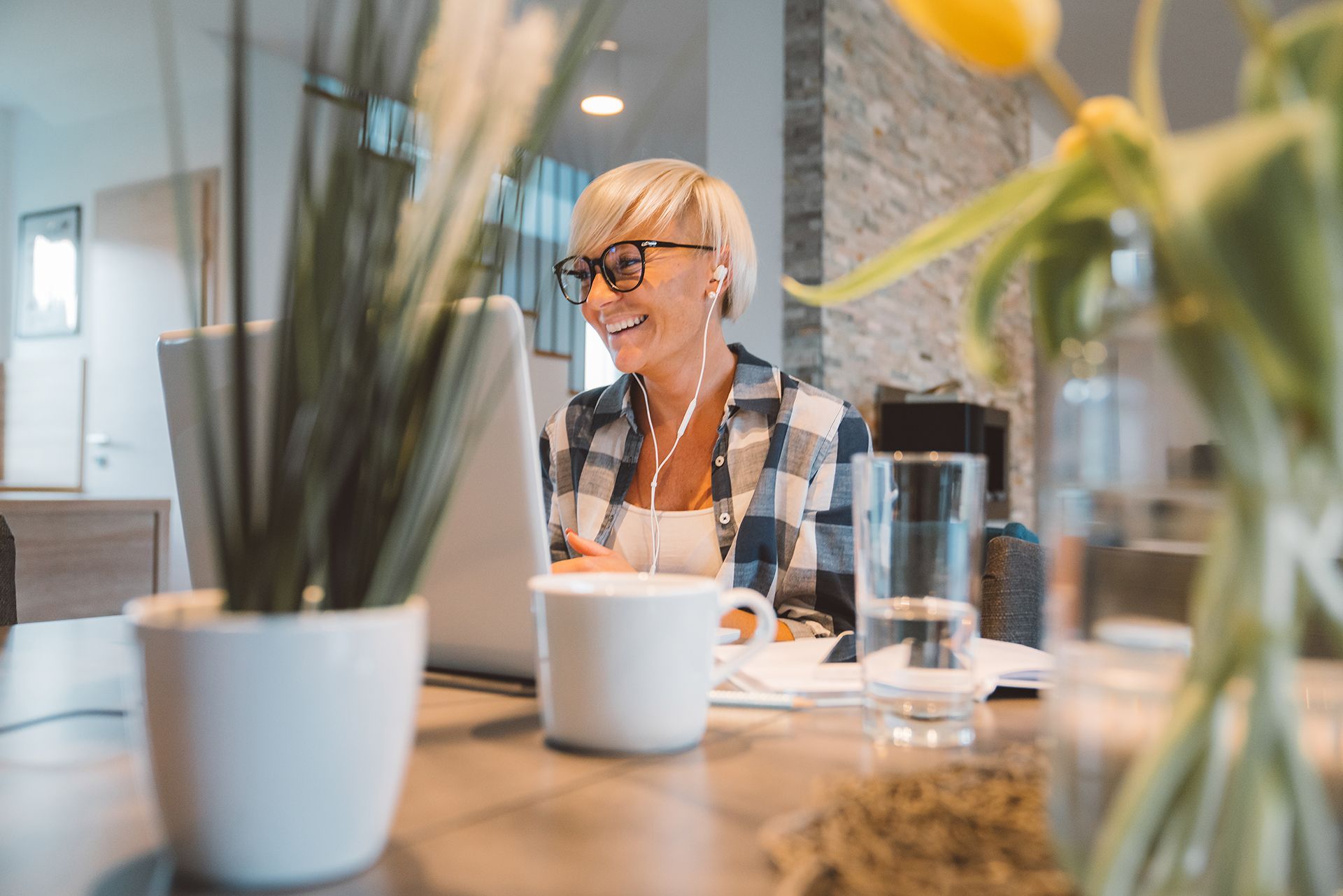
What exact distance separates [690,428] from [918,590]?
116 centimetres

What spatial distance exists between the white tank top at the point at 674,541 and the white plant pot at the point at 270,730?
1182 millimetres

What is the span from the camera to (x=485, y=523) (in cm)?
74

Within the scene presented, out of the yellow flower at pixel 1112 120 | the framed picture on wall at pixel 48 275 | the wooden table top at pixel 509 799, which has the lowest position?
the wooden table top at pixel 509 799

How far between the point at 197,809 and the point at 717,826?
221mm

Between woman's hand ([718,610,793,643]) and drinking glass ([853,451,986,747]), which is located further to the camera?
woman's hand ([718,610,793,643])

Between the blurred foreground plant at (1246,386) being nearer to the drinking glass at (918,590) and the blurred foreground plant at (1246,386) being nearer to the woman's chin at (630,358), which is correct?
the drinking glass at (918,590)

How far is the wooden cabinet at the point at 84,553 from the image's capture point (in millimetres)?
→ 2930

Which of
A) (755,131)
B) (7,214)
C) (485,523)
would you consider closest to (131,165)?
(7,214)

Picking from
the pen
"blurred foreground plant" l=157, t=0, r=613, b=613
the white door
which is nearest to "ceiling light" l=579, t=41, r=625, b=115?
the white door

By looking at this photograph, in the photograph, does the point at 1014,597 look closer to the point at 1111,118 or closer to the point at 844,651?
the point at 844,651

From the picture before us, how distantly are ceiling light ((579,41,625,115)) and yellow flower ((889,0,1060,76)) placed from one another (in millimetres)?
4534

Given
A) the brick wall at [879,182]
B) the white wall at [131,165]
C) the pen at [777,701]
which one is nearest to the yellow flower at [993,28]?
the pen at [777,701]

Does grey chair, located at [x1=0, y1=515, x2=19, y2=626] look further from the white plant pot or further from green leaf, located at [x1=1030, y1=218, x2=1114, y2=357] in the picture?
green leaf, located at [x1=1030, y1=218, x2=1114, y2=357]

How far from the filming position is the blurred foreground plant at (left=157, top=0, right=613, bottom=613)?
13.3 inches
